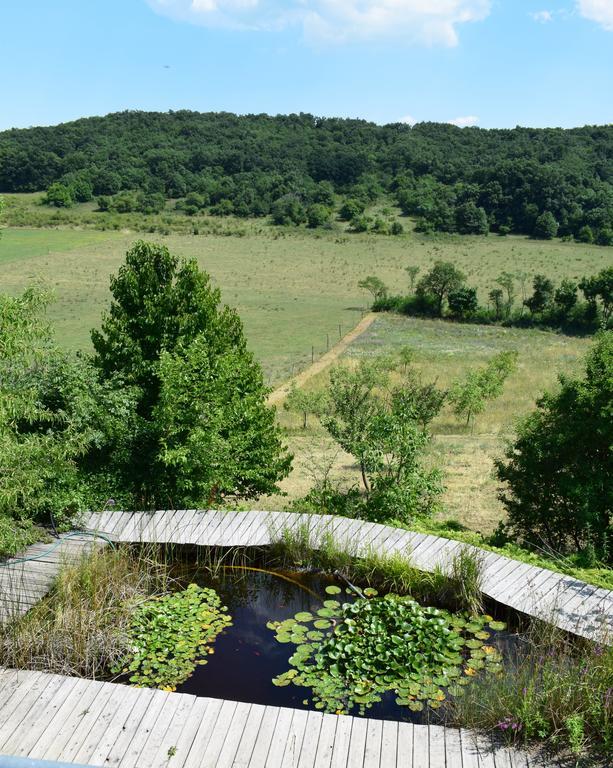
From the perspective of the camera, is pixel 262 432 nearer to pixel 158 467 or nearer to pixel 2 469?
pixel 158 467

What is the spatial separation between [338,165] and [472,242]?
43438 mm

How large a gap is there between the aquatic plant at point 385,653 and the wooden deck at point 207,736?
2.55 ft

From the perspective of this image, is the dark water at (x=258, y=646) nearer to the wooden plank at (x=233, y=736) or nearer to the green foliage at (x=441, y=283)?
the wooden plank at (x=233, y=736)

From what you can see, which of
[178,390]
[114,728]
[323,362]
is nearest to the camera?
[114,728]

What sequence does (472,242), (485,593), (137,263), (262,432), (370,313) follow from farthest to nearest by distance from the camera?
1. (472,242)
2. (370,313)
3. (262,432)
4. (137,263)
5. (485,593)

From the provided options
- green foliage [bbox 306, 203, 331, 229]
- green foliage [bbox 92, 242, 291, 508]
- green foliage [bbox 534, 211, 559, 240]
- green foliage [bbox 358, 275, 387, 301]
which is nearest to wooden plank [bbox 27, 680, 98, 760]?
green foliage [bbox 92, 242, 291, 508]

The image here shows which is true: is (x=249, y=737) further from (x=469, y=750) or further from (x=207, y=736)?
(x=469, y=750)

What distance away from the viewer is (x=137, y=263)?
13.3 meters

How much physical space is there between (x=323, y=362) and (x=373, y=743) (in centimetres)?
3504

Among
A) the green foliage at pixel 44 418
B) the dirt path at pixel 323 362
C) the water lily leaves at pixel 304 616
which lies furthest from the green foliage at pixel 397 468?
the dirt path at pixel 323 362

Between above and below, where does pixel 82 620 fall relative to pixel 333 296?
above

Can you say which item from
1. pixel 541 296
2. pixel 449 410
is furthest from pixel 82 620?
pixel 541 296

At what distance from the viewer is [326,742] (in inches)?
244

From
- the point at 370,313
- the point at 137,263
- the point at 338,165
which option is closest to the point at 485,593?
the point at 137,263
